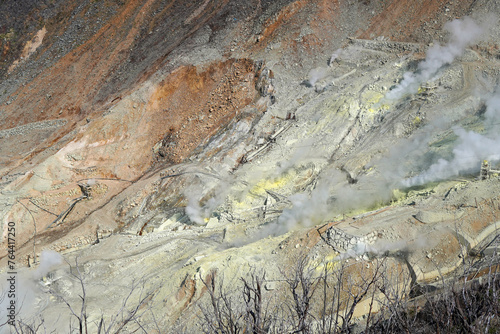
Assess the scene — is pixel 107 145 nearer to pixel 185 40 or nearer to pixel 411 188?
pixel 185 40

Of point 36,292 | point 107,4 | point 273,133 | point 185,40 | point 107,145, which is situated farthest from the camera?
point 107,4

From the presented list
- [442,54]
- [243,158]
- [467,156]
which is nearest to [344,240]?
[467,156]

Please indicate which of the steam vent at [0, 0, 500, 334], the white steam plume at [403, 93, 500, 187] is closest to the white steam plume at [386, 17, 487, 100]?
the steam vent at [0, 0, 500, 334]

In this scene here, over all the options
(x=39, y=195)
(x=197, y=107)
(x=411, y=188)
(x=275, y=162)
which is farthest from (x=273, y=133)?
(x=39, y=195)

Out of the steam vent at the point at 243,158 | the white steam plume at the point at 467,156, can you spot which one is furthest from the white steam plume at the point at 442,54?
the white steam plume at the point at 467,156

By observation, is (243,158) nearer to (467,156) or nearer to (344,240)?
(344,240)

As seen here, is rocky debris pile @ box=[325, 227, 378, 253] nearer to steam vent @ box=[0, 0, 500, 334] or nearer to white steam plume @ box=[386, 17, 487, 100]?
steam vent @ box=[0, 0, 500, 334]

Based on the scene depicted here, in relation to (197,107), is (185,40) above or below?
above
